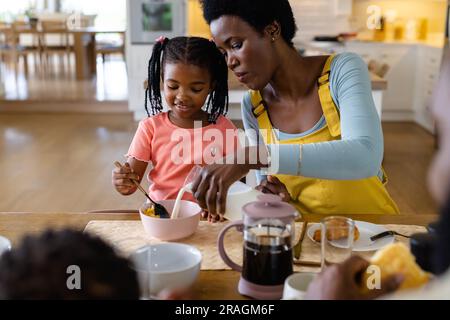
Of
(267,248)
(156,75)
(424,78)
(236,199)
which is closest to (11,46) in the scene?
(424,78)

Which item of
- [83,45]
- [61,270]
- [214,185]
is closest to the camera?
[61,270]

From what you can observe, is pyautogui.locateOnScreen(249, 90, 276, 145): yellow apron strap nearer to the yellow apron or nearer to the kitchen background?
the yellow apron

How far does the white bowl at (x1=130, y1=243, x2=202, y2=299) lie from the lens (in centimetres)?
91

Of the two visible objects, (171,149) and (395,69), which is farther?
(395,69)

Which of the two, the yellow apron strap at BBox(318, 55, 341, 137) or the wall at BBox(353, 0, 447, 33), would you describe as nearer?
the yellow apron strap at BBox(318, 55, 341, 137)

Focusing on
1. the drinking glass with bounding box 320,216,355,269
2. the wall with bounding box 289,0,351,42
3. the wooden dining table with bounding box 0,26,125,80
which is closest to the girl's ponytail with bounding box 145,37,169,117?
the drinking glass with bounding box 320,216,355,269

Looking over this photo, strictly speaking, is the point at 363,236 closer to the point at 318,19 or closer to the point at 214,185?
the point at 214,185

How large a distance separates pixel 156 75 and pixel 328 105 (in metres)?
0.54

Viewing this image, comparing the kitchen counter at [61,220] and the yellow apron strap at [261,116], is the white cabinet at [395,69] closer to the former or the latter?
the yellow apron strap at [261,116]

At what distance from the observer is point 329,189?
1546 mm

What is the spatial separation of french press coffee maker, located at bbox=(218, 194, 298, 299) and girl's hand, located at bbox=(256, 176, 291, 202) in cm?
54

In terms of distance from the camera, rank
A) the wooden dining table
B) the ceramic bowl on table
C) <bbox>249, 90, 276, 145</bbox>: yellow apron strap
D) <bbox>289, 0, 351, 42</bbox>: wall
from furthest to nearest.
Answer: the wooden dining table, <bbox>289, 0, 351, 42</bbox>: wall, <bbox>249, 90, 276, 145</bbox>: yellow apron strap, the ceramic bowl on table
